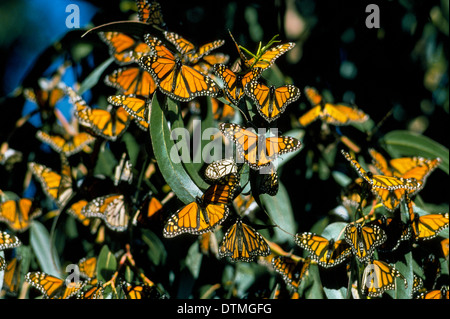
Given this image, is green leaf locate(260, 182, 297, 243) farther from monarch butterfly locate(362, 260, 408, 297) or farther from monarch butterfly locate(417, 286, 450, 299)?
monarch butterfly locate(417, 286, 450, 299)

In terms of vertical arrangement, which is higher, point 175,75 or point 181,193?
point 175,75

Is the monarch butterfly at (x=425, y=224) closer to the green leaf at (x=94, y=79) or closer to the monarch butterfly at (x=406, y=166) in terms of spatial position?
the monarch butterfly at (x=406, y=166)

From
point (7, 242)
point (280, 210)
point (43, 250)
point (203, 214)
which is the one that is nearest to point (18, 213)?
point (43, 250)

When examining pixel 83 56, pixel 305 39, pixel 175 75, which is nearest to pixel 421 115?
pixel 305 39

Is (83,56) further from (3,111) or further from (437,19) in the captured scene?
(437,19)

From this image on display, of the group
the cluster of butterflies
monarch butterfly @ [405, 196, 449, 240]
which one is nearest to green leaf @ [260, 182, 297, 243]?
the cluster of butterflies

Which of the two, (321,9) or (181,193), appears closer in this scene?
(181,193)
